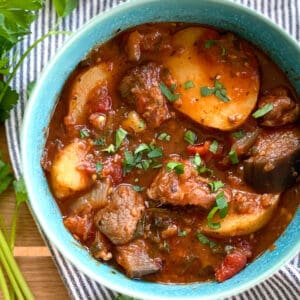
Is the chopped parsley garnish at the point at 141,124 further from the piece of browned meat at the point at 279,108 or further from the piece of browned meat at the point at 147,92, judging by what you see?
the piece of browned meat at the point at 279,108

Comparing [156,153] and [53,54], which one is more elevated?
[53,54]

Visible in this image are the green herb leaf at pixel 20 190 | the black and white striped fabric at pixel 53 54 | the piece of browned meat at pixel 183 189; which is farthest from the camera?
the black and white striped fabric at pixel 53 54

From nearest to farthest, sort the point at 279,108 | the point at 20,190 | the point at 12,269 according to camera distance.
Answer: the point at 279,108, the point at 20,190, the point at 12,269

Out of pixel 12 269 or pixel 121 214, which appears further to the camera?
pixel 12 269

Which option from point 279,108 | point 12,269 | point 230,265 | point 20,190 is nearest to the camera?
point 279,108

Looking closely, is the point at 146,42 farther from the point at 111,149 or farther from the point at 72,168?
the point at 72,168

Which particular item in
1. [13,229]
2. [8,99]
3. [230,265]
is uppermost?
[8,99]

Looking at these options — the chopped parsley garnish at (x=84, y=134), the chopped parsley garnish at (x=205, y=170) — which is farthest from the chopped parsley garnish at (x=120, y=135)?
the chopped parsley garnish at (x=205, y=170)

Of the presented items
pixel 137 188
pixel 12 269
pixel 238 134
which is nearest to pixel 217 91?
pixel 238 134
